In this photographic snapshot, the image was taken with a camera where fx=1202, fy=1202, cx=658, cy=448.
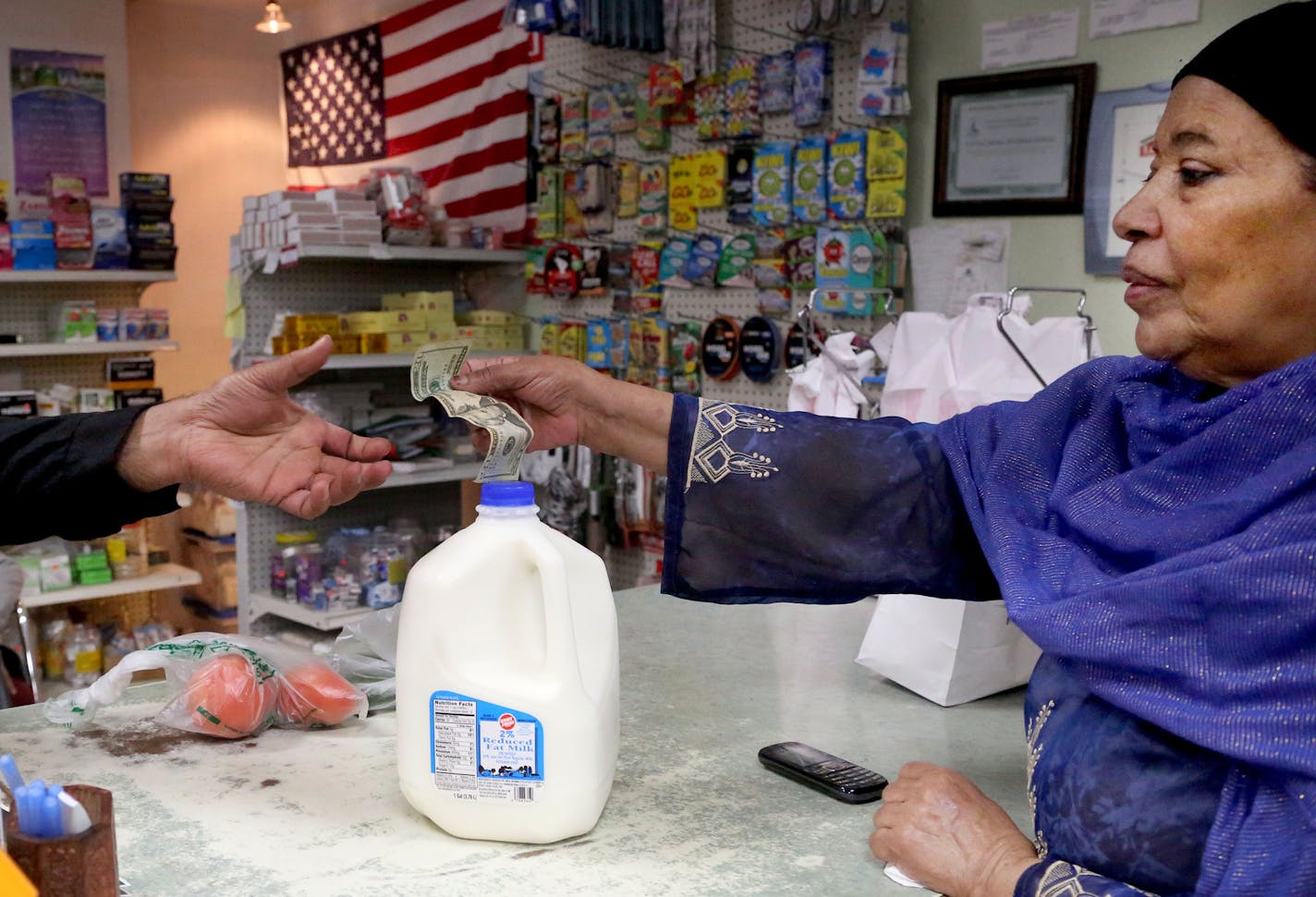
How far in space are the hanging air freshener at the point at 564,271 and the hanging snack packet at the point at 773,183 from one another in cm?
104

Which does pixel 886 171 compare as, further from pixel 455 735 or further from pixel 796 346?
pixel 455 735

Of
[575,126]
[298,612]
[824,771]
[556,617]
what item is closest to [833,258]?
[575,126]

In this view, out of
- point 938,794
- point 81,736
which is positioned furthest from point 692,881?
point 81,736

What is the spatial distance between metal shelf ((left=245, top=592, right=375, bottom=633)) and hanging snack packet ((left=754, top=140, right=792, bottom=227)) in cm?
193

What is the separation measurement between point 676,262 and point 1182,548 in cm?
343

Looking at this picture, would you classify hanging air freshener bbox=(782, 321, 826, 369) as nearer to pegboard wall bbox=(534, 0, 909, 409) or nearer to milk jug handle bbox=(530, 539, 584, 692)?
pegboard wall bbox=(534, 0, 909, 409)

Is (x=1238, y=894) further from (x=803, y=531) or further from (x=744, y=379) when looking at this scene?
(x=744, y=379)

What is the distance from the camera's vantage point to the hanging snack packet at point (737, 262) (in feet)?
13.6

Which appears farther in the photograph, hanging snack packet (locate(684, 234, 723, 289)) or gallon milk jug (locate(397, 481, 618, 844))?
hanging snack packet (locate(684, 234, 723, 289))

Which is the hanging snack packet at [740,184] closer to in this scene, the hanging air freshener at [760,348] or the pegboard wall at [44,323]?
the hanging air freshener at [760,348]

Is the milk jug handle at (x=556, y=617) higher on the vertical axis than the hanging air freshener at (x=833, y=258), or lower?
lower

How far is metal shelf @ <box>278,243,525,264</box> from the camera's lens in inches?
171

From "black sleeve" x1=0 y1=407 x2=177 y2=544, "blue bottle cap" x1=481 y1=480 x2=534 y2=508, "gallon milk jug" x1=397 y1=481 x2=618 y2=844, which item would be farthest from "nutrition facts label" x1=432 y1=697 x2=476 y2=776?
"black sleeve" x1=0 y1=407 x2=177 y2=544

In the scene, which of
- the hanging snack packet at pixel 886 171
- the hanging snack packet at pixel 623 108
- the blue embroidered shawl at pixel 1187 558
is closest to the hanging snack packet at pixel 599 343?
the hanging snack packet at pixel 623 108
